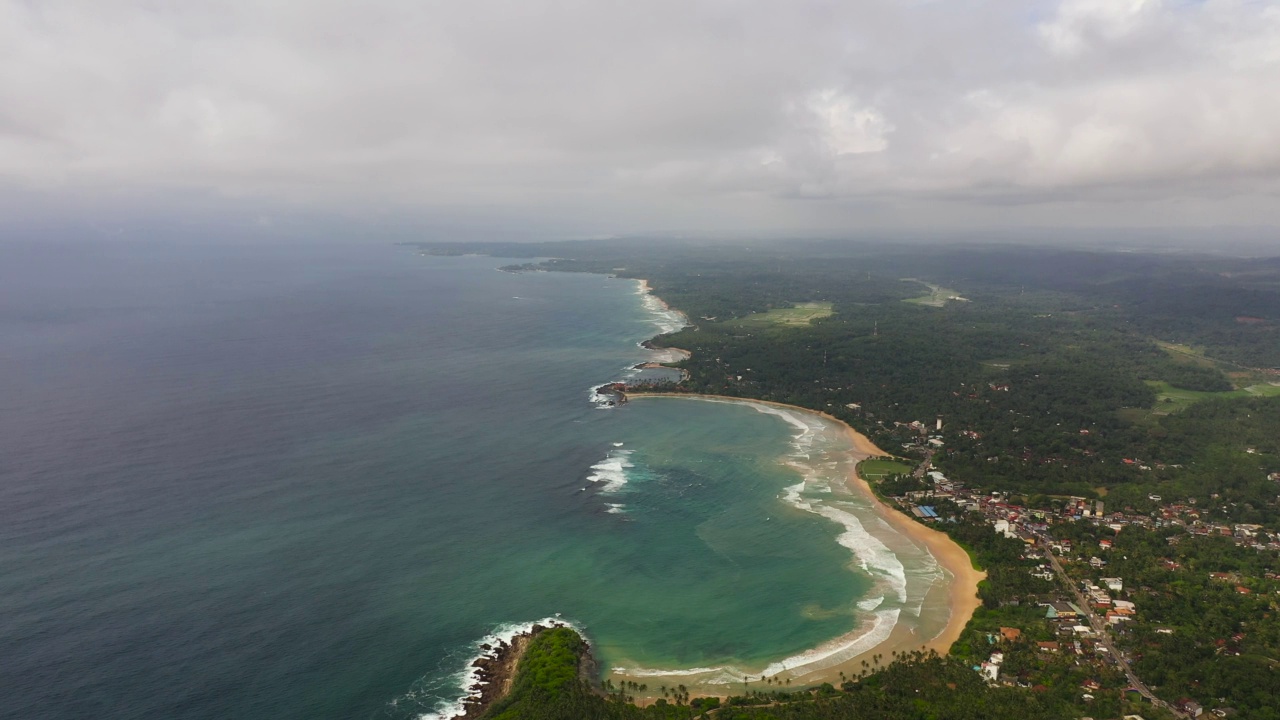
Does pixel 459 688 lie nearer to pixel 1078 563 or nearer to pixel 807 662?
pixel 807 662

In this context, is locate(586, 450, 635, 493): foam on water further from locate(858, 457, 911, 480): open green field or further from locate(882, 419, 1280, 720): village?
locate(882, 419, 1280, 720): village

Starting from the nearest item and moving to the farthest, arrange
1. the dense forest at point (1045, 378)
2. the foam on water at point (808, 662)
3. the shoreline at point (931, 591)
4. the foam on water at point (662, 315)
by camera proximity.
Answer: the foam on water at point (808, 662)
the shoreline at point (931, 591)
the dense forest at point (1045, 378)
the foam on water at point (662, 315)

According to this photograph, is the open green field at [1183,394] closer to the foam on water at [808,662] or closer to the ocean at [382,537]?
the ocean at [382,537]

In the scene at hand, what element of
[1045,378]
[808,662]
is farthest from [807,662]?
[1045,378]

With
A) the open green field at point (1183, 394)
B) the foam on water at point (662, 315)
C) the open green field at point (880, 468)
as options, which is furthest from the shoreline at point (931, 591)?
the foam on water at point (662, 315)

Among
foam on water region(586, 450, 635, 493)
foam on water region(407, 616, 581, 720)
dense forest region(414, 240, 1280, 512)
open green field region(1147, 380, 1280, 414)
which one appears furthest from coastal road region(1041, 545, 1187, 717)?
open green field region(1147, 380, 1280, 414)
